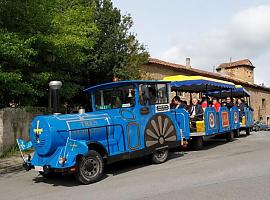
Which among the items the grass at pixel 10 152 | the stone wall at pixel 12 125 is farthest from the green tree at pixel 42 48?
the grass at pixel 10 152

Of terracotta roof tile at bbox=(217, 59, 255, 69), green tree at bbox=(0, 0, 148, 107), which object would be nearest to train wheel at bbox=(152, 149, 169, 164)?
green tree at bbox=(0, 0, 148, 107)

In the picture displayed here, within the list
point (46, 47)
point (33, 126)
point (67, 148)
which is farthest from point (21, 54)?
point (67, 148)

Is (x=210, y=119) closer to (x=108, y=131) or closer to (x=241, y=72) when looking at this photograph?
(x=108, y=131)

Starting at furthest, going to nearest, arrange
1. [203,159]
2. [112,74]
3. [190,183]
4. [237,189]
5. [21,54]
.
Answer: [112,74], [21,54], [203,159], [190,183], [237,189]

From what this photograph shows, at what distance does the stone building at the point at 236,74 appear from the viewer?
100.0 feet

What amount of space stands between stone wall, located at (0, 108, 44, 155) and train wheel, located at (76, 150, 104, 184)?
6101mm

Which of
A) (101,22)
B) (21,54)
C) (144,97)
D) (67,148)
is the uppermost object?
(101,22)

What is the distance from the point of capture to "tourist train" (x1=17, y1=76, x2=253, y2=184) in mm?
8141

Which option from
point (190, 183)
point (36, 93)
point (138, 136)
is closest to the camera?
point (190, 183)

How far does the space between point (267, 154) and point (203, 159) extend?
1975 mm

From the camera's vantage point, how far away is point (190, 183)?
7.51 m

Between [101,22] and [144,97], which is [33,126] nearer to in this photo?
[144,97]

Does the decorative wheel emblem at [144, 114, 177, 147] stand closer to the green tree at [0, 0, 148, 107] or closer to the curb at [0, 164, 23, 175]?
the curb at [0, 164, 23, 175]

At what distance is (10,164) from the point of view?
11.6 meters
